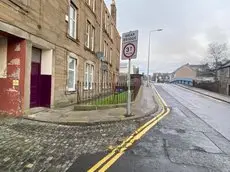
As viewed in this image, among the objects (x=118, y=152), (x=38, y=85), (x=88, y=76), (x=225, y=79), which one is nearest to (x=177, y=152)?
(x=118, y=152)

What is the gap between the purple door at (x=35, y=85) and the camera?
11906mm

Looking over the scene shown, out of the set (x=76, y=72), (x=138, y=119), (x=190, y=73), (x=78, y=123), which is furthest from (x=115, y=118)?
(x=190, y=73)

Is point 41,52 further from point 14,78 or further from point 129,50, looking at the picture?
point 129,50

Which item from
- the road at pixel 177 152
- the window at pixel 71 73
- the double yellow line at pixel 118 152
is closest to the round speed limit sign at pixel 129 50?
the double yellow line at pixel 118 152

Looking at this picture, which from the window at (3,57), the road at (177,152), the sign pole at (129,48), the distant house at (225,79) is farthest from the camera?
the distant house at (225,79)

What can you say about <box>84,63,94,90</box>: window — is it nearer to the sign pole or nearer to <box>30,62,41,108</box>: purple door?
<box>30,62,41,108</box>: purple door

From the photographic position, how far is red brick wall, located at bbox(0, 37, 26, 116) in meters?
10.0

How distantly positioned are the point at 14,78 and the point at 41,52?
2898 mm

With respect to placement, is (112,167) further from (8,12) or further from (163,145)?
(8,12)

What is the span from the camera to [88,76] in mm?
20828

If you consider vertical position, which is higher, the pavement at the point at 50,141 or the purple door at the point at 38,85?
the purple door at the point at 38,85

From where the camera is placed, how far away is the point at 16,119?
9523 mm

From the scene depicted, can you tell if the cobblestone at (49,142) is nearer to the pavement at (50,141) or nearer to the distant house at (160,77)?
the pavement at (50,141)

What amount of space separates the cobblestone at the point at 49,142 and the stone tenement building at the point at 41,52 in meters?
1.64
